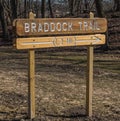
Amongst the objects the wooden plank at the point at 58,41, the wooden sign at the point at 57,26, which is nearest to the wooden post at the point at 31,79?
the wooden plank at the point at 58,41

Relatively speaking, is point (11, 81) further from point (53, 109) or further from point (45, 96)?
point (53, 109)

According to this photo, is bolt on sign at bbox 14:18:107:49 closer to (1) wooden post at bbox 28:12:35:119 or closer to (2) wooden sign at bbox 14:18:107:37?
(2) wooden sign at bbox 14:18:107:37

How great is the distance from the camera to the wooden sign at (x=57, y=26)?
21.2ft

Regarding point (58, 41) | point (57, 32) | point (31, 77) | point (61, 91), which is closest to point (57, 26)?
point (57, 32)

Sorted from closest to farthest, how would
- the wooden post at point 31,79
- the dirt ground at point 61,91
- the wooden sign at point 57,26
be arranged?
the wooden sign at point 57,26 < the wooden post at point 31,79 < the dirt ground at point 61,91

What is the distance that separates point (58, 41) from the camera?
6828 millimetres

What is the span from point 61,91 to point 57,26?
3.01 m

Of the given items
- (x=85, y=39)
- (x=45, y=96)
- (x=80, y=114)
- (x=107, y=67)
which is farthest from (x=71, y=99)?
(x=107, y=67)

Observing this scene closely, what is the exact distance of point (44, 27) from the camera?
6.64 m

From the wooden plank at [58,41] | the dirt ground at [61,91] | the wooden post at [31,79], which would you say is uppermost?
the wooden plank at [58,41]

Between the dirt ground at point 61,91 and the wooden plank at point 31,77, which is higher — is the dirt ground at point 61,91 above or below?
below

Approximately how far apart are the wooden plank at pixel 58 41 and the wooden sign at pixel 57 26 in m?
0.08

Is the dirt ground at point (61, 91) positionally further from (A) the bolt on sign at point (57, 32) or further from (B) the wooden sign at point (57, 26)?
(B) the wooden sign at point (57, 26)

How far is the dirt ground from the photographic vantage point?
7.36 m
